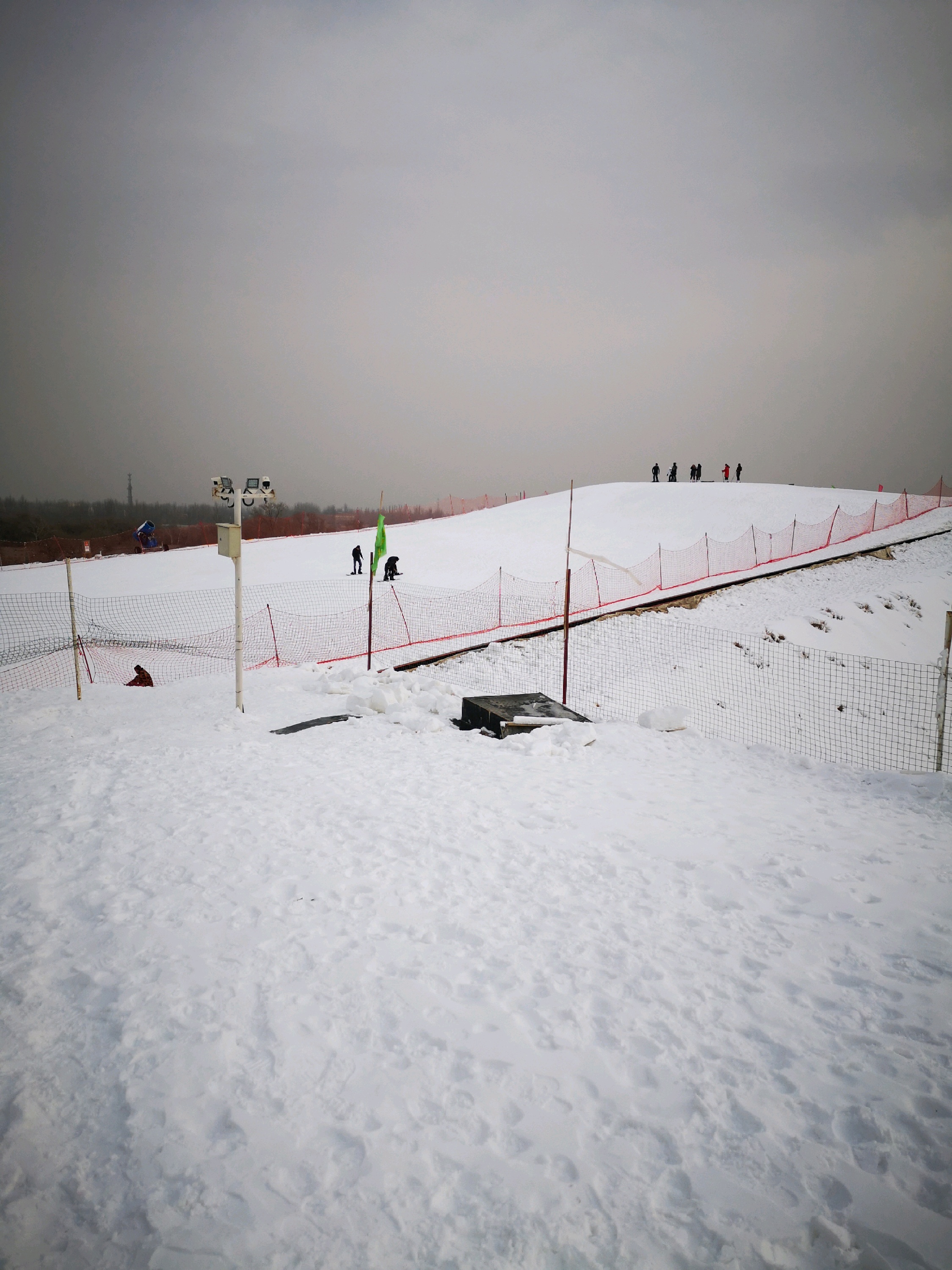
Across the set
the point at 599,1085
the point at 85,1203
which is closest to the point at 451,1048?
the point at 599,1085

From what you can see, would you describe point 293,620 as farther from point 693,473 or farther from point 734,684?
point 693,473

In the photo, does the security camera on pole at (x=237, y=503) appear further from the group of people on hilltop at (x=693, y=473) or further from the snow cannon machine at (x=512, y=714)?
the group of people on hilltop at (x=693, y=473)

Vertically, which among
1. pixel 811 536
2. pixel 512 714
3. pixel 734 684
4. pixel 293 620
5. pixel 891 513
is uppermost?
pixel 891 513

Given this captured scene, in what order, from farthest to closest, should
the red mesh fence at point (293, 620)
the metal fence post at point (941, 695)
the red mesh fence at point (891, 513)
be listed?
1. the red mesh fence at point (891, 513)
2. the red mesh fence at point (293, 620)
3. the metal fence post at point (941, 695)

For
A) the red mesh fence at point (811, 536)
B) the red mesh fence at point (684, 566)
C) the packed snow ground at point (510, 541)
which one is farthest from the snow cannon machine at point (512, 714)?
the red mesh fence at point (811, 536)

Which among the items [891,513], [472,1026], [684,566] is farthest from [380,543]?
[891,513]

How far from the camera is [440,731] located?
386 inches

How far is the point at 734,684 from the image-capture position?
15258mm

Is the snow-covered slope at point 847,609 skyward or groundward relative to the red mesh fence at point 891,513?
groundward

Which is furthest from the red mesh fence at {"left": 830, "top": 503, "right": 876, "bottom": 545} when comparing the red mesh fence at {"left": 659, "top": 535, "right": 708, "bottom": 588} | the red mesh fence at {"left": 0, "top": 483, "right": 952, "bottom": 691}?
the red mesh fence at {"left": 659, "top": 535, "right": 708, "bottom": 588}

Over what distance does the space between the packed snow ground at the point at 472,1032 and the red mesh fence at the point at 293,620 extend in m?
8.42

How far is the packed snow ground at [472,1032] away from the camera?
2.59m

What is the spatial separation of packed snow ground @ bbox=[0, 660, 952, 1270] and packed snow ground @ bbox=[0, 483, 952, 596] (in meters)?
19.6

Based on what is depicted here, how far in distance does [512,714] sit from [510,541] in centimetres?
2616
